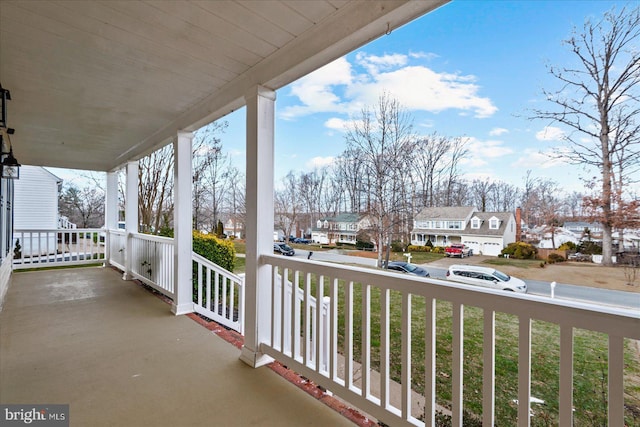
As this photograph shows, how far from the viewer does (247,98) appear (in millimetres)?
2529

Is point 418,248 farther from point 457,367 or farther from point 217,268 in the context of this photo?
point 217,268

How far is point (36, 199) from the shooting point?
914cm

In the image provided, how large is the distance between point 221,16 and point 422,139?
1380 millimetres

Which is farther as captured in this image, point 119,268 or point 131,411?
point 119,268

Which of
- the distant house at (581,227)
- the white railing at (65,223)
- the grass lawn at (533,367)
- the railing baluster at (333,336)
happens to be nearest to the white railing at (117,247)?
the white railing at (65,223)

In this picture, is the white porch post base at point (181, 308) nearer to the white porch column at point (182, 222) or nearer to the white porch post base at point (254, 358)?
the white porch column at point (182, 222)

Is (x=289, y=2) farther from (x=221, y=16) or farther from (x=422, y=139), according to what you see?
(x=422, y=139)

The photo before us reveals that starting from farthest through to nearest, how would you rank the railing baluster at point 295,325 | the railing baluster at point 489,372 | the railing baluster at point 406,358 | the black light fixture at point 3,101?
the black light fixture at point 3,101, the railing baluster at point 295,325, the railing baluster at point 406,358, the railing baluster at point 489,372

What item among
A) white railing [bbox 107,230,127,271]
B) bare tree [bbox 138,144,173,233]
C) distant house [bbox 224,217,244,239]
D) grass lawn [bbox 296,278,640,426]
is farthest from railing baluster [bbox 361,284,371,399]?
white railing [bbox 107,230,127,271]

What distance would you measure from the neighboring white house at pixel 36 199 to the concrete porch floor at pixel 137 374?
23.5 feet

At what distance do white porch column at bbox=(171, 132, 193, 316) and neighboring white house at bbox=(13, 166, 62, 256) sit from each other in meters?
7.90

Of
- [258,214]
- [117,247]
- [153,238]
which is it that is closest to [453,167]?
[258,214]

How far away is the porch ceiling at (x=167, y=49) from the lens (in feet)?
5.60

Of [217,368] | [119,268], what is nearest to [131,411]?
[217,368]
